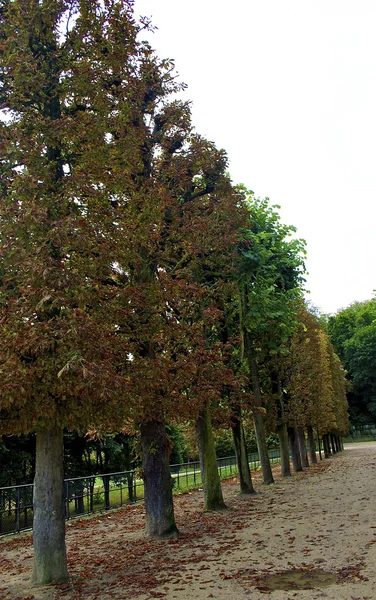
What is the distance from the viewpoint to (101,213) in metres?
8.94

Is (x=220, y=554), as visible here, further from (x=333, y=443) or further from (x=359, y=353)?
(x=359, y=353)

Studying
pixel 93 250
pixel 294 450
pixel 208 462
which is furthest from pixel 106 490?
pixel 294 450

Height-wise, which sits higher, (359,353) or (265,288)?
(359,353)

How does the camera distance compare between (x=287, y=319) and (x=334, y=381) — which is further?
(x=334, y=381)

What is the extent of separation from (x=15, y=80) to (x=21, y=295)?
3366 millimetres

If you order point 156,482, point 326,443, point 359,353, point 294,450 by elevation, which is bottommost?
point 156,482

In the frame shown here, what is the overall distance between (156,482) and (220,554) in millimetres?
2426

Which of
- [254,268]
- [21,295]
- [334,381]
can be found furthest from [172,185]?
[334,381]

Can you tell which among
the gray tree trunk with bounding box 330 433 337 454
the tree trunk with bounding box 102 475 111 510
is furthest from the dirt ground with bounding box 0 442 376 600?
the gray tree trunk with bounding box 330 433 337 454

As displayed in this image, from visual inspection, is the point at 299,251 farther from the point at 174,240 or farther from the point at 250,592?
the point at 250,592

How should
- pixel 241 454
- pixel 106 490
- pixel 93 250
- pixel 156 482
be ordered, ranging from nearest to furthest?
pixel 93 250 < pixel 156 482 < pixel 106 490 < pixel 241 454

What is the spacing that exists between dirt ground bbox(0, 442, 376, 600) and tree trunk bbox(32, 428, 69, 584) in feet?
0.91

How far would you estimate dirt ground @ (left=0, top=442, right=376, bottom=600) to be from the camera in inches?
270

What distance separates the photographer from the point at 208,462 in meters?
14.5
